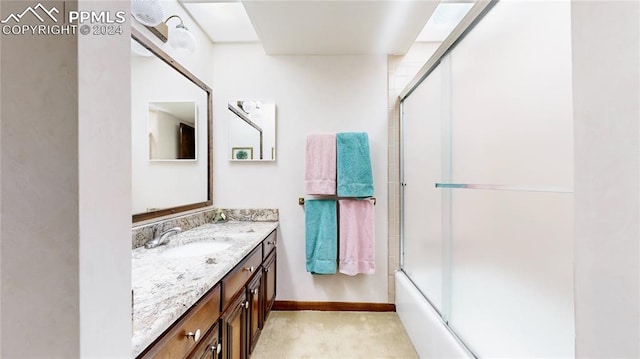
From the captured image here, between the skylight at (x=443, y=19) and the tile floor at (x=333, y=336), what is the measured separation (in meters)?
2.32

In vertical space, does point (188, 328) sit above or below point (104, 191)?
below

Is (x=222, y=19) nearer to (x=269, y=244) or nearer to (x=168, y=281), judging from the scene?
(x=269, y=244)

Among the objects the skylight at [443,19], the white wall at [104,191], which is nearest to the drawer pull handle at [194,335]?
the white wall at [104,191]

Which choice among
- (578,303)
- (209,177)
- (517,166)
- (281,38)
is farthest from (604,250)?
(209,177)

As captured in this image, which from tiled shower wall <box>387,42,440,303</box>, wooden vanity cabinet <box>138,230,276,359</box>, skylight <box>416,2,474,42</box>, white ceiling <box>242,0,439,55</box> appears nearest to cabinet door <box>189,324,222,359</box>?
wooden vanity cabinet <box>138,230,276,359</box>

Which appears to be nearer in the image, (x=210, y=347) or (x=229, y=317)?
(x=210, y=347)

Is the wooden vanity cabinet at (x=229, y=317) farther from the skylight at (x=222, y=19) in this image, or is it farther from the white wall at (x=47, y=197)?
the skylight at (x=222, y=19)

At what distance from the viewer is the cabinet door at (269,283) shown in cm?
183

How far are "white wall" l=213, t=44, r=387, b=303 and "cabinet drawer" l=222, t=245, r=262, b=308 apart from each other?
67 centimetres

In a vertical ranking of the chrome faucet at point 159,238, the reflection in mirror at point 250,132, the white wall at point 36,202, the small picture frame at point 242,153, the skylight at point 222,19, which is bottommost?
the chrome faucet at point 159,238

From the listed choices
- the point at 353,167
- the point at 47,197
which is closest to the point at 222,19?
the point at 353,167

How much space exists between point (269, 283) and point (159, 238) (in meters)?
0.87

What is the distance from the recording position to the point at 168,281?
88cm

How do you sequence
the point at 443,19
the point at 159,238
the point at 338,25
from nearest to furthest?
the point at 159,238 < the point at 338,25 < the point at 443,19
